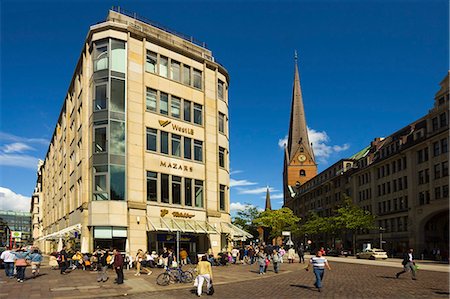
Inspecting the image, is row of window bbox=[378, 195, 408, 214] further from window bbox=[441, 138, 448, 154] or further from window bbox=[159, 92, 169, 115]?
window bbox=[159, 92, 169, 115]

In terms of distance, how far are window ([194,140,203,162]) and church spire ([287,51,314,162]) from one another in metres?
118

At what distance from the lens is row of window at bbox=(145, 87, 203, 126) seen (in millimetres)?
42156

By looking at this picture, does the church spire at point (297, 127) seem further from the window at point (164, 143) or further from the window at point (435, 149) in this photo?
the window at point (164, 143)

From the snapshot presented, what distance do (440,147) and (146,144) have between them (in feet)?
138

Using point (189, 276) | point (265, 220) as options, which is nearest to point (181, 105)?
point (189, 276)

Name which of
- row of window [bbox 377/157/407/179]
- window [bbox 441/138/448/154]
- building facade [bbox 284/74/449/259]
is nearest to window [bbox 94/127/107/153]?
building facade [bbox 284/74/449/259]

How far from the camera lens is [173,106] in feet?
144

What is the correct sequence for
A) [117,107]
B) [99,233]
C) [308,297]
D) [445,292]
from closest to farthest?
1. [308,297]
2. [445,292]
3. [99,233]
4. [117,107]

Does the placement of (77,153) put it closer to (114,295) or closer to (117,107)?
(117,107)

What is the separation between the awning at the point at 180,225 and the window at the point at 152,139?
19.0ft

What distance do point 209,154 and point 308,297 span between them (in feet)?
92.5

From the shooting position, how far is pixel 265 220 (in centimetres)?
8994

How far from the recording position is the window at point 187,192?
143 ft

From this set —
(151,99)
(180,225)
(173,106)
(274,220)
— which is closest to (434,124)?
(274,220)
